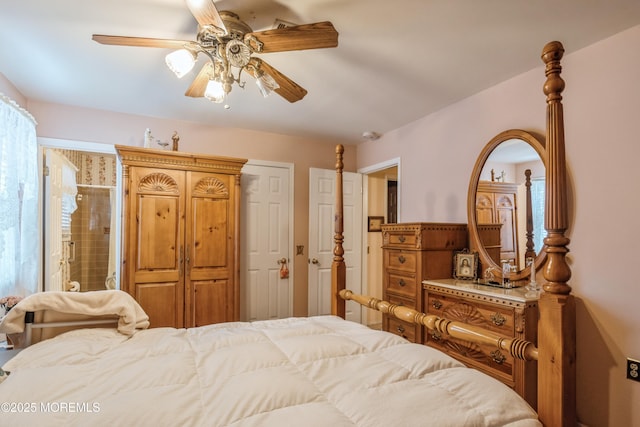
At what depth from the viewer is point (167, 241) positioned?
3008mm

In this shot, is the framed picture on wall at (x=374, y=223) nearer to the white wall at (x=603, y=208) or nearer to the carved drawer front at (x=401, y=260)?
the carved drawer front at (x=401, y=260)

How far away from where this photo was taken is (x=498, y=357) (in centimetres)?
211

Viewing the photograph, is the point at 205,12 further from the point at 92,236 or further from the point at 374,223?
the point at 92,236

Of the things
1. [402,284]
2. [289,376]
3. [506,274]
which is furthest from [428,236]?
[289,376]

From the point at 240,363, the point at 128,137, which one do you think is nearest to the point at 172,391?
the point at 240,363

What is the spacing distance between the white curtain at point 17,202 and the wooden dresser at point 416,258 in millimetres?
2845

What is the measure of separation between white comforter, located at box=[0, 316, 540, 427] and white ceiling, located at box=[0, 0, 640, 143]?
163cm

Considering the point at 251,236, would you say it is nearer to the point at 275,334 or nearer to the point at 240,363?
the point at 275,334

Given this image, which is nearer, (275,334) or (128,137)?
(275,334)

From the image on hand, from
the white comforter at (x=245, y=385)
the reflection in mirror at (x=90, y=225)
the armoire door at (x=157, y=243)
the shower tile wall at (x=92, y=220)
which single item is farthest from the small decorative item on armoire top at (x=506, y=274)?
the shower tile wall at (x=92, y=220)

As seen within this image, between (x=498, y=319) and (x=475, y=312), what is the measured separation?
178 millimetres

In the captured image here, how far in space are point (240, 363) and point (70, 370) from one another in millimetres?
567

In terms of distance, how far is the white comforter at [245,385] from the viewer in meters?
0.92

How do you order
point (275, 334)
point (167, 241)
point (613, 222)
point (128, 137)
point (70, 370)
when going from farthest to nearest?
point (128, 137) < point (167, 241) < point (613, 222) < point (275, 334) < point (70, 370)
